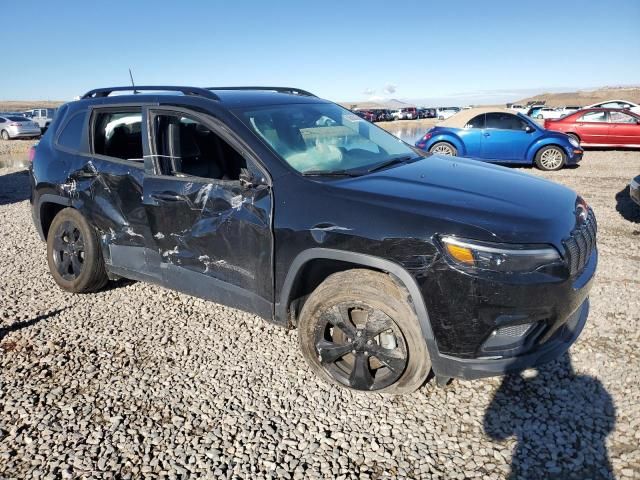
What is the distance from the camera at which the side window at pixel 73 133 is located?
13.2ft

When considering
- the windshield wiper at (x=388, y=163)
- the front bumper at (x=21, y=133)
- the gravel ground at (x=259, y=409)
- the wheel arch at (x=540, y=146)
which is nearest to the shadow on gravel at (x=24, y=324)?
the gravel ground at (x=259, y=409)

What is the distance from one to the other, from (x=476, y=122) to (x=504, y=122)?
0.66 m

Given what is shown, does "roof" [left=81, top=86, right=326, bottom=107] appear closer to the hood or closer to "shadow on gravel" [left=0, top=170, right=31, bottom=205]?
the hood

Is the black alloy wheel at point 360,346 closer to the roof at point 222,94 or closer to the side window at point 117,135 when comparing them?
the roof at point 222,94

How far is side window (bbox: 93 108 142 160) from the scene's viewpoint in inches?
145

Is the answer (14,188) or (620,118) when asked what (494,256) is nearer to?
(14,188)

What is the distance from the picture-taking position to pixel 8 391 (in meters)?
2.89

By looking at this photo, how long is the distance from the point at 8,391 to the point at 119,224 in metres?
1.40

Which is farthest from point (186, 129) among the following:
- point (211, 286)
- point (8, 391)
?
point (8, 391)

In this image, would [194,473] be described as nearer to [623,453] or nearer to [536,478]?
[536,478]

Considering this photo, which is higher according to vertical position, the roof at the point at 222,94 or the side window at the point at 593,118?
the side window at the point at 593,118

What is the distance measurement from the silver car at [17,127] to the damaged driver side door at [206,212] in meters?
27.4

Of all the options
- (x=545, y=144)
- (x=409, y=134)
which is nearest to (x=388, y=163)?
(x=545, y=144)

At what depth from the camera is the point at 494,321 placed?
7.50ft
